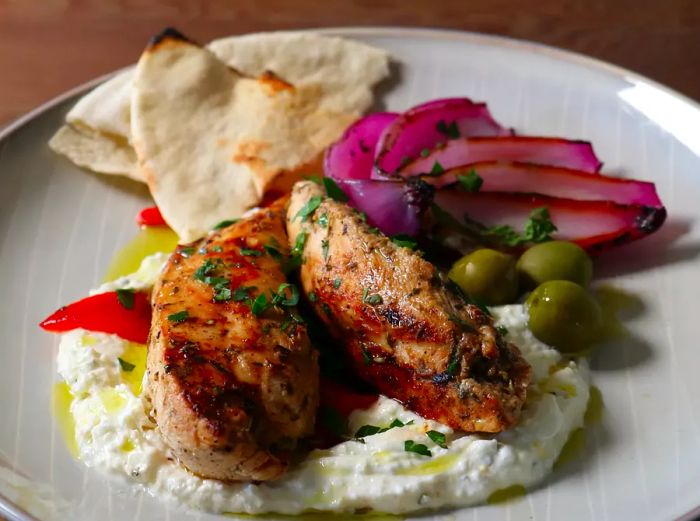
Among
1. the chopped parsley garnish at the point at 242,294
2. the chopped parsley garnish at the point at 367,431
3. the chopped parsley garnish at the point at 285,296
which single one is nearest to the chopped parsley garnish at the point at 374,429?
the chopped parsley garnish at the point at 367,431

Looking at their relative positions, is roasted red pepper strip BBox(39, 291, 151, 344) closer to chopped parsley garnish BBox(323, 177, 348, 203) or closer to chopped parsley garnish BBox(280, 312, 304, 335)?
chopped parsley garnish BBox(280, 312, 304, 335)

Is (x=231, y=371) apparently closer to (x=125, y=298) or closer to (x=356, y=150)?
(x=125, y=298)

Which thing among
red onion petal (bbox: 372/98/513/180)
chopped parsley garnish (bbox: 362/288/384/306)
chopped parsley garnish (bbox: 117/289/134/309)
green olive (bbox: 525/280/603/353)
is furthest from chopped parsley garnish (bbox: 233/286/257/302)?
red onion petal (bbox: 372/98/513/180)

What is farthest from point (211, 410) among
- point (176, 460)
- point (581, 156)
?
point (581, 156)

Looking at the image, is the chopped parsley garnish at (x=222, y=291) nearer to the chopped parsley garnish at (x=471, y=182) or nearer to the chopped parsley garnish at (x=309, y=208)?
the chopped parsley garnish at (x=309, y=208)

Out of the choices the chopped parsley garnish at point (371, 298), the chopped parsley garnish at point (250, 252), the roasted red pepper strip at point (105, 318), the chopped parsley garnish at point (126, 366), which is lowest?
the chopped parsley garnish at point (126, 366)

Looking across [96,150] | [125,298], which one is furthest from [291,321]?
[96,150]

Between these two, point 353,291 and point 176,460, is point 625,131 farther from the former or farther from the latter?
point 176,460
